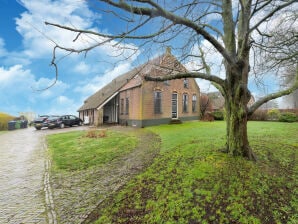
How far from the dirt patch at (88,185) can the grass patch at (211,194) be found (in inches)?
16.9

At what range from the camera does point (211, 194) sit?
171 inches

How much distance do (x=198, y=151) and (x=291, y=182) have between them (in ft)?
10.1

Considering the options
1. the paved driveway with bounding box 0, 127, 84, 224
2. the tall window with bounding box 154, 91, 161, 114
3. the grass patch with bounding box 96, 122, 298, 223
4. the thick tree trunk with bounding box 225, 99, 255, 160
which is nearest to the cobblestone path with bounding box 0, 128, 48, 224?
the paved driveway with bounding box 0, 127, 84, 224

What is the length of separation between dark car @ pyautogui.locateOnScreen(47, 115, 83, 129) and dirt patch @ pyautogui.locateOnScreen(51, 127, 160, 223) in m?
19.8

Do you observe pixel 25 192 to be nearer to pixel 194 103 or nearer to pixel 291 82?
pixel 291 82

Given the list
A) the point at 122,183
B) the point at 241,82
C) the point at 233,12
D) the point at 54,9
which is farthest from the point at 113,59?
the point at 233,12

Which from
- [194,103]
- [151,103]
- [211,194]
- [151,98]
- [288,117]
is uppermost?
[151,98]

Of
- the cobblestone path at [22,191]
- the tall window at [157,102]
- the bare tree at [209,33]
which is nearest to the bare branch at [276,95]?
the bare tree at [209,33]

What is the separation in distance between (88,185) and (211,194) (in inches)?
143

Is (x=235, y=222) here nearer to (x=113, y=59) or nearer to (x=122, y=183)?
(x=122, y=183)

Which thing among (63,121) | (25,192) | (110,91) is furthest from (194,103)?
(25,192)

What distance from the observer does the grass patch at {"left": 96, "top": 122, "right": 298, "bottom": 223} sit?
149 inches

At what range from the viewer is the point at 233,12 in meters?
6.72

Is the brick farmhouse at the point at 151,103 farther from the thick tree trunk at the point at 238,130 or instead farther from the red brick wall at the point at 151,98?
the thick tree trunk at the point at 238,130
